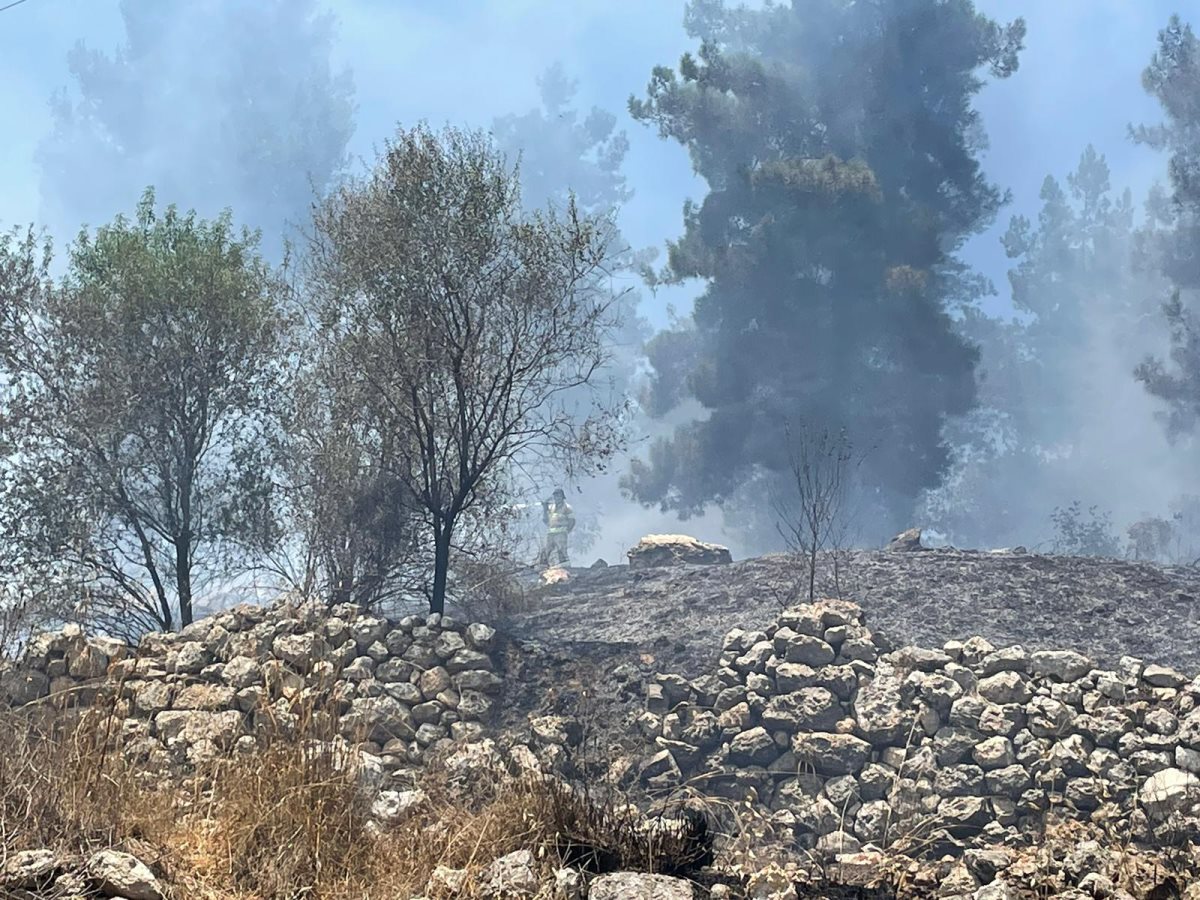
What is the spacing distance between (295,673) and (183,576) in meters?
5.57

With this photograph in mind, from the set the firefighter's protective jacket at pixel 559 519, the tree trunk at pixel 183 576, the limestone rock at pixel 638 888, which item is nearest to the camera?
the limestone rock at pixel 638 888

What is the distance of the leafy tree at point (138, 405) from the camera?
13648mm

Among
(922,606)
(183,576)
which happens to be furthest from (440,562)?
(922,606)

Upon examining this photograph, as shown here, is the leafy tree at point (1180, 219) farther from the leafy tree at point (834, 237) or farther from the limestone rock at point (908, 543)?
the limestone rock at point (908, 543)

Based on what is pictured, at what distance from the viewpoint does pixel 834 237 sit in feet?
107

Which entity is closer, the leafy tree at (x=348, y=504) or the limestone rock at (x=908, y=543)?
the leafy tree at (x=348, y=504)

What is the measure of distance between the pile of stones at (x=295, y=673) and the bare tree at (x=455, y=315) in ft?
7.22

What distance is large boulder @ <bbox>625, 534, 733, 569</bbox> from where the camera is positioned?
19.4 meters

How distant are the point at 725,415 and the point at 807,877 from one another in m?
28.8

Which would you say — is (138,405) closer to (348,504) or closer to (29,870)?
(348,504)

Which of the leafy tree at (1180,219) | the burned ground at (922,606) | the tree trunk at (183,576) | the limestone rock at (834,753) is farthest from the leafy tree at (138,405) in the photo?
the leafy tree at (1180,219)

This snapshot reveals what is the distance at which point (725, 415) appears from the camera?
3388 cm

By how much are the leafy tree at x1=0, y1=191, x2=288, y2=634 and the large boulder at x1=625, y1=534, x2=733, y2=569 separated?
7.10 m

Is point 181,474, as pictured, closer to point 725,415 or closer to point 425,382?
point 425,382
